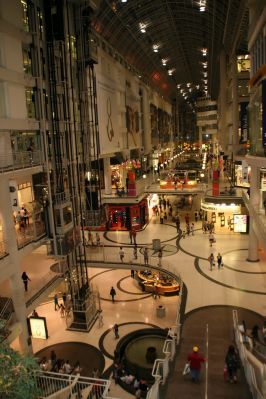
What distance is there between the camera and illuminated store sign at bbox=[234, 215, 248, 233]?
98.1 feet

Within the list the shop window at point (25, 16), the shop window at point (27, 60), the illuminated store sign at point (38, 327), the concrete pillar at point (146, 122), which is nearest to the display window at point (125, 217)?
the illuminated store sign at point (38, 327)

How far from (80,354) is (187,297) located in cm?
636

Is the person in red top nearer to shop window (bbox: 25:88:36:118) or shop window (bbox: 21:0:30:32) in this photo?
shop window (bbox: 25:88:36:118)

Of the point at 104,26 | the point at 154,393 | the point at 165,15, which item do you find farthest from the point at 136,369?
the point at 165,15

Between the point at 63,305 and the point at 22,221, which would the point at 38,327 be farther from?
the point at 22,221

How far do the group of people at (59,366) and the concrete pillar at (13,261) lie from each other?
3.74ft

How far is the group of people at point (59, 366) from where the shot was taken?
16556mm

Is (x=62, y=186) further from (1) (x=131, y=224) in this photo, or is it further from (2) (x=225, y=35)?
(2) (x=225, y=35)

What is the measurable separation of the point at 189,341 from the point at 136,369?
13.1 feet

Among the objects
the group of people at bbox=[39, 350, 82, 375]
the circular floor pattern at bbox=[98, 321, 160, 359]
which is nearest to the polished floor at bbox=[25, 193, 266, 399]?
the circular floor pattern at bbox=[98, 321, 160, 359]

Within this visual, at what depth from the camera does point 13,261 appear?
1612 cm

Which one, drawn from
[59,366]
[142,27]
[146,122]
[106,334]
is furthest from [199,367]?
[146,122]

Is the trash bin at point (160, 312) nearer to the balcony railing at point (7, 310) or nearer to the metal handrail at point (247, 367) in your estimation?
the metal handrail at point (247, 367)

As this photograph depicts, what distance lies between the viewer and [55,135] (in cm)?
1970
